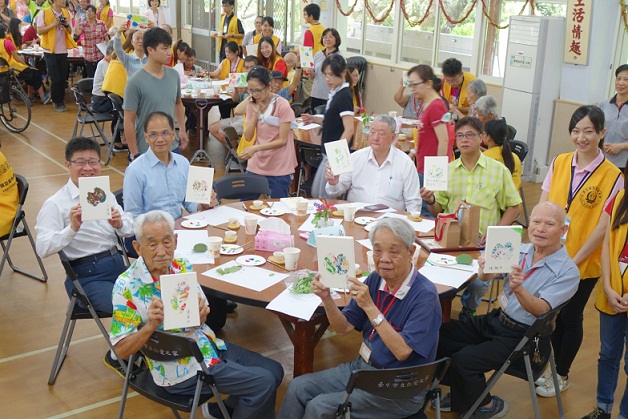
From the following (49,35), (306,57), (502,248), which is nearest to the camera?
(502,248)

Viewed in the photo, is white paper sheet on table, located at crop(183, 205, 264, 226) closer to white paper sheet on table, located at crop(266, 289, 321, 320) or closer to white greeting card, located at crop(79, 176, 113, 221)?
white greeting card, located at crop(79, 176, 113, 221)

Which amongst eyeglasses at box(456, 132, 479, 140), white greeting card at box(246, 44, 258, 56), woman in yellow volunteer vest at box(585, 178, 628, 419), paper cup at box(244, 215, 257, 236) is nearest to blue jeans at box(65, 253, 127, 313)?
paper cup at box(244, 215, 257, 236)

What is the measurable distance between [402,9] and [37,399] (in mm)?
9130

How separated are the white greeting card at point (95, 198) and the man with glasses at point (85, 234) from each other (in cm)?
11

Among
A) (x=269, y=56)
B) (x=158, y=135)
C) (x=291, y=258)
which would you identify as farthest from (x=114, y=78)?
(x=291, y=258)

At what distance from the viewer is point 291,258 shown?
3.82 metres

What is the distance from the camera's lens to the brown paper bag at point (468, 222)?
14.0ft

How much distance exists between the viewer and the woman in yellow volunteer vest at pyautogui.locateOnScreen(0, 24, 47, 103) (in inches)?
437

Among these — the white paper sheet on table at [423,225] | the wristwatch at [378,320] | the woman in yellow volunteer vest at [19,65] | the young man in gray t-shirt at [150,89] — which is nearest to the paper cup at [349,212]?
the white paper sheet on table at [423,225]

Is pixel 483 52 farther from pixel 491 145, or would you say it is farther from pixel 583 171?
pixel 583 171

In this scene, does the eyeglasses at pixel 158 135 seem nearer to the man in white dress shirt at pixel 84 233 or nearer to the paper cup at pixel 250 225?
the man in white dress shirt at pixel 84 233

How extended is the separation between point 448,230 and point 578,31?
17.4ft

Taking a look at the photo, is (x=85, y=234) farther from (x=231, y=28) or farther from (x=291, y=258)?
(x=231, y=28)

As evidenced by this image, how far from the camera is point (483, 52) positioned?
33.0 feet
